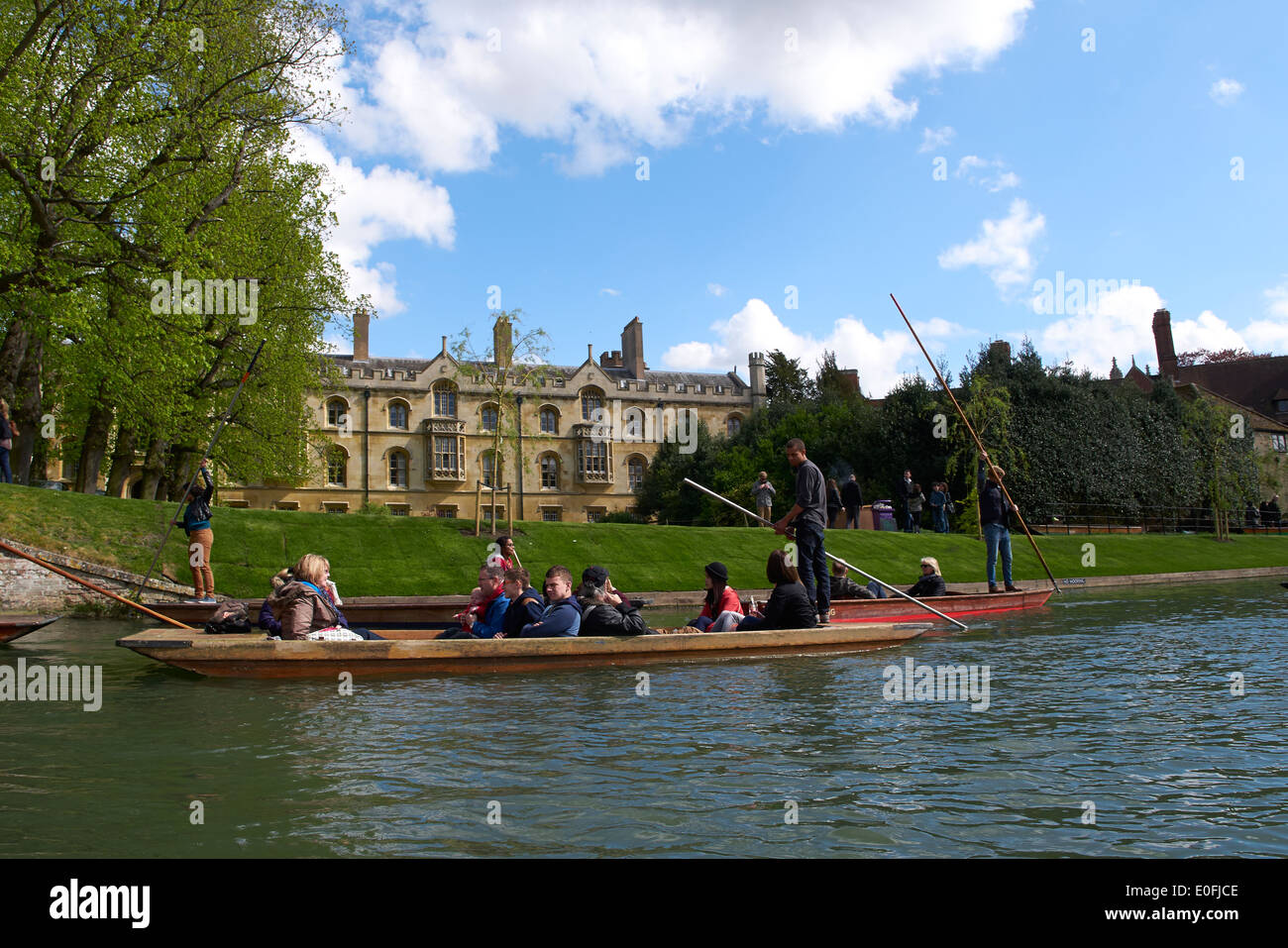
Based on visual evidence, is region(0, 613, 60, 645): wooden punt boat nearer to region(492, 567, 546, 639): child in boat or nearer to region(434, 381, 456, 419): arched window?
region(492, 567, 546, 639): child in boat

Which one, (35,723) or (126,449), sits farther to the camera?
(126,449)

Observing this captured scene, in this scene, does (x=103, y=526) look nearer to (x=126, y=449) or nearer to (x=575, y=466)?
(x=126, y=449)

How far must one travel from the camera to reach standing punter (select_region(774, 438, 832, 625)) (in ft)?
33.9

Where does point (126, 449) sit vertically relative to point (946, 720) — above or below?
above

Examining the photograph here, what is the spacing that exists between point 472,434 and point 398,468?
4500 mm

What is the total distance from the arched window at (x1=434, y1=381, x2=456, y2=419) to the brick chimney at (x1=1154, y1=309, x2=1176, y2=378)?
4883 cm

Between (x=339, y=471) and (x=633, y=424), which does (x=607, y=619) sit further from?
(x=633, y=424)

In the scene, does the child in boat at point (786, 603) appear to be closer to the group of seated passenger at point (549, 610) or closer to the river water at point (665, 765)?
the river water at point (665, 765)

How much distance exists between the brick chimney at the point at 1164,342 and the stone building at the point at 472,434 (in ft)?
98.8

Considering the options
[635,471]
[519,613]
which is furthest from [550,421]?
[519,613]

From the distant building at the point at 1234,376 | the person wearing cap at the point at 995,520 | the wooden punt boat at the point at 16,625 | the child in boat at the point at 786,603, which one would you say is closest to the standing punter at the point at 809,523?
the child in boat at the point at 786,603
